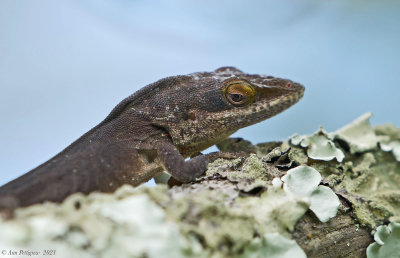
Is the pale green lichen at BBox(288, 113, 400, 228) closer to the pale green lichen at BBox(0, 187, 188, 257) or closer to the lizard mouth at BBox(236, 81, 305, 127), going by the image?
the lizard mouth at BBox(236, 81, 305, 127)

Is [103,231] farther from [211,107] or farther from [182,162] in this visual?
[211,107]

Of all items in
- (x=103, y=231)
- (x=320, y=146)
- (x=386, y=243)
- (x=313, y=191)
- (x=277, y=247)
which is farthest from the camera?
(x=320, y=146)

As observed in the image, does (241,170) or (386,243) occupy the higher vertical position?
(241,170)

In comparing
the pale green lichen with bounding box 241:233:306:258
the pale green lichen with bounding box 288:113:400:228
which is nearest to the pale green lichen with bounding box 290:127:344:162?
the pale green lichen with bounding box 288:113:400:228

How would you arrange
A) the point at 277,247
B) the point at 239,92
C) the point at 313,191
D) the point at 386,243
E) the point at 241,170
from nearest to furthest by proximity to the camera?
the point at 277,247 < the point at 313,191 < the point at 386,243 < the point at 241,170 < the point at 239,92

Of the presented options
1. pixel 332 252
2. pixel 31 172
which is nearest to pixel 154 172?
pixel 31 172

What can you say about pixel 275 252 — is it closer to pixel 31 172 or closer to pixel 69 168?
pixel 69 168

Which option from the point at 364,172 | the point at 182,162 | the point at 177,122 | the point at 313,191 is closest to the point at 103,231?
the point at 182,162

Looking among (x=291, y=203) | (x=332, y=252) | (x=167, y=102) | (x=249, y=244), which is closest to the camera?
(x=249, y=244)
